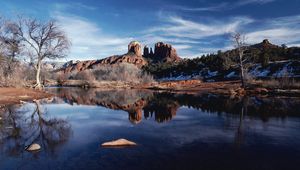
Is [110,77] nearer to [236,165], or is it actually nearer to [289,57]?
[289,57]

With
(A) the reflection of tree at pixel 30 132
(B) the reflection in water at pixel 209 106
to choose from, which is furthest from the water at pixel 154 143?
(B) the reflection in water at pixel 209 106

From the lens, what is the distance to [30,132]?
11016 millimetres

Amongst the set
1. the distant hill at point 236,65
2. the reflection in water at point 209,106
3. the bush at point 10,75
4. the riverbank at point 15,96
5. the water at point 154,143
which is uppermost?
the distant hill at point 236,65

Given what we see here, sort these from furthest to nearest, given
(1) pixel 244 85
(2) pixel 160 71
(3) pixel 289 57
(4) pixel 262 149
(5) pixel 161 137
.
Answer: (2) pixel 160 71
(3) pixel 289 57
(1) pixel 244 85
(5) pixel 161 137
(4) pixel 262 149

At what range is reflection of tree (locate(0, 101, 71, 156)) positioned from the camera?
8.84m

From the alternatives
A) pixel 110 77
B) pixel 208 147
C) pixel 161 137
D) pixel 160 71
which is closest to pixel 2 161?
pixel 161 137

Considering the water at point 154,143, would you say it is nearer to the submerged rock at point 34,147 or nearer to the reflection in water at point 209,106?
the submerged rock at point 34,147

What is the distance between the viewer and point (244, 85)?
4044 centimetres

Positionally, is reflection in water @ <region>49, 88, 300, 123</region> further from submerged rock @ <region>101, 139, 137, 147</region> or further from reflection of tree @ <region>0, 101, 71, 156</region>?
submerged rock @ <region>101, 139, 137, 147</region>

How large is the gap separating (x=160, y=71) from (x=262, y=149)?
354 feet

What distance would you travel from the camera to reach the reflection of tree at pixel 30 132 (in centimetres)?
884

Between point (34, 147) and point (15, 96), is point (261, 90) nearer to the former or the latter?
point (15, 96)

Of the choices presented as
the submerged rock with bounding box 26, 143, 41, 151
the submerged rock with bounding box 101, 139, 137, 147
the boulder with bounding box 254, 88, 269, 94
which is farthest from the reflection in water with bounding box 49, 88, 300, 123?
the boulder with bounding box 254, 88, 269, 94

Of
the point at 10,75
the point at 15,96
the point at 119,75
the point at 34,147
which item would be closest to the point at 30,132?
the point at 34,147
